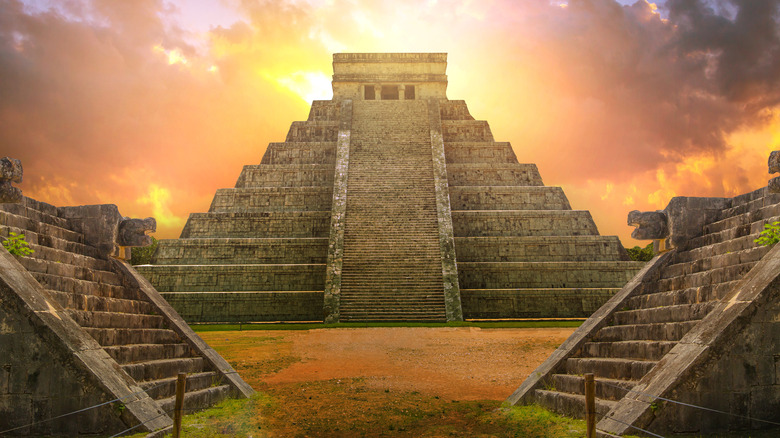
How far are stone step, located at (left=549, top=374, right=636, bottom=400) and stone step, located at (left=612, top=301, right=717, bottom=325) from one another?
3.42ft

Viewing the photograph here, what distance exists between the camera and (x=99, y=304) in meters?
7.25

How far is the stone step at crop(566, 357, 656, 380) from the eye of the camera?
20.7 feet

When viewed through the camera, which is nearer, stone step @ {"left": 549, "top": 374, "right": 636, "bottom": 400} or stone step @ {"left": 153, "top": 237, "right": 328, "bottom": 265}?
stone step @ {"left": 549, "top": 374, "right": 636, "bottom": 400}

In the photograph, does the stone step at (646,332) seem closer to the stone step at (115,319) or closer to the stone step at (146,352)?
the stone step at (146,352)

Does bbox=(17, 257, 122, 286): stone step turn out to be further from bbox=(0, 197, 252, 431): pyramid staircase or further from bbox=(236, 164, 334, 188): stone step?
bbox=(236, 164, 334, 188): stone step

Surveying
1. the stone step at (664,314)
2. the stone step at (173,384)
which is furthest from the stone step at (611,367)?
the stone step at (173,384)

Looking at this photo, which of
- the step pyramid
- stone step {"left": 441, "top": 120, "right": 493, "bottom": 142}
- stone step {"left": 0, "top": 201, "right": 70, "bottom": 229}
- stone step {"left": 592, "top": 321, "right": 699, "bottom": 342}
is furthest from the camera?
stone step {"left": 441, "top": 120, "right": 493, "bottom": 142}

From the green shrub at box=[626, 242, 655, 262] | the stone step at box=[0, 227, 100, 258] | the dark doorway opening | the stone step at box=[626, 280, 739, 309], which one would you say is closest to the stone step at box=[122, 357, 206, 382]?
the stone step at box=[0, 227, 100, 258]

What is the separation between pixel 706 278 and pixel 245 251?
18.3m

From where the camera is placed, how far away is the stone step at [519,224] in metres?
24.2

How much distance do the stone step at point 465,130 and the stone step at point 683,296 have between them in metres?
23.6

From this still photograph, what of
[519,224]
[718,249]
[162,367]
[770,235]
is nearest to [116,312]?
[162,367]

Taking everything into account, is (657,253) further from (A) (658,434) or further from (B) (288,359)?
(B) (288,359)

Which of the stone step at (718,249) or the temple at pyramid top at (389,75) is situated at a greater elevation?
the temple at pyramid top at (389,75)
